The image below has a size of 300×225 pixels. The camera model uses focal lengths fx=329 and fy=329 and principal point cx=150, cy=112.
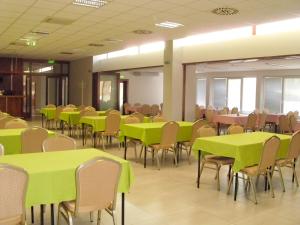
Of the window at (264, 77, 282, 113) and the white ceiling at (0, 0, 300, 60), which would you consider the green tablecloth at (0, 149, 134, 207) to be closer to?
the white ceiling at (0, 0, 300, 60)

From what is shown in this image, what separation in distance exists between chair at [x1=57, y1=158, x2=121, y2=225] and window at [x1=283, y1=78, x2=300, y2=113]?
49.0 feet

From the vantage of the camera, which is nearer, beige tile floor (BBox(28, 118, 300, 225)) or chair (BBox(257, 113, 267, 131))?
beige tile floor (BBox(28, 118, 300, 225))

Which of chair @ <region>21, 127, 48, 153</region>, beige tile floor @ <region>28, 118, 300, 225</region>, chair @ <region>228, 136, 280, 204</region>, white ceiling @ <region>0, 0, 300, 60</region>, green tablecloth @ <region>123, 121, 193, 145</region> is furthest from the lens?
green tablecloth @ <region>123, 121, 193, 145</region>

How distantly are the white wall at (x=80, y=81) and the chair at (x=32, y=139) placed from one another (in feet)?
36.2

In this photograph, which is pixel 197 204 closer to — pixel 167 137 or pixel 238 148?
pixel 238 148

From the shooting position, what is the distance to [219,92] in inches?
762

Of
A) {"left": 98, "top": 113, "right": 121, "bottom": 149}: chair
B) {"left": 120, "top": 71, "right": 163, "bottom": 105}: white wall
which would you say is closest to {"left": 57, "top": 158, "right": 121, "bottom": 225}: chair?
{"left": 98, "top": 113, "right": 121, "bottom": 149}: chair

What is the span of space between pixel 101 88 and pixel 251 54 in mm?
9507

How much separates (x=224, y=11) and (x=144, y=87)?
13873 mm

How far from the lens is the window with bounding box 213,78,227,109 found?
748 inches

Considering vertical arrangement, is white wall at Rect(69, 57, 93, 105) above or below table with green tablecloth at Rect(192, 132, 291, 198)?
above

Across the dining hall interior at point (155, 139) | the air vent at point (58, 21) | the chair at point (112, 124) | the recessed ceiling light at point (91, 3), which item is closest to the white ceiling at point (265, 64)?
the dining hall interior at point (155, 139)

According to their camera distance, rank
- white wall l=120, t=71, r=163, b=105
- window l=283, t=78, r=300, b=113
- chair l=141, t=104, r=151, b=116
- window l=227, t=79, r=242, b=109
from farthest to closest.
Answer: white wall l=120, t=71, r=163, b=105, window l=227, t=79, r=242, b=109, window l=283, t=78, r=300, b=113, chair l=141, t=104, r=151, b=116

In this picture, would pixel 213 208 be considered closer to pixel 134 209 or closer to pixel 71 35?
pixel 134 209
